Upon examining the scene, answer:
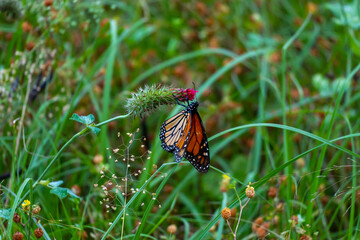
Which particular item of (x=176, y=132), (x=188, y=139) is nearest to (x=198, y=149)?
(x=188, y=139)

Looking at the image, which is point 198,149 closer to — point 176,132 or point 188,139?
point 188,139

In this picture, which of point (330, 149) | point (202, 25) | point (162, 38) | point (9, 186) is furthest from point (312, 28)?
point (9, 186)

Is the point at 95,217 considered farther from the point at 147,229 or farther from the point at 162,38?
the point at 162,38

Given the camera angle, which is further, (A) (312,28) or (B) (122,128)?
(A) (312,28)
